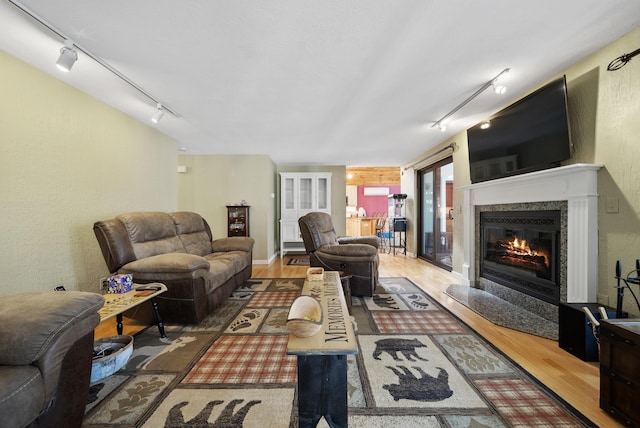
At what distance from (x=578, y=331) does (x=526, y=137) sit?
1747mm

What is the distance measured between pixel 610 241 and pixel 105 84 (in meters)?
4.52

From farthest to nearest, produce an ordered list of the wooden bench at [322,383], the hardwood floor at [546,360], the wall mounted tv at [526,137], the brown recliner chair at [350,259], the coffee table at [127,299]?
the brown recliner chair at [350,259], the wall mounted tv at [526,137], the coffee table at [127,299], the hardwood floor at [546,360], the wooden bench at [322,383]

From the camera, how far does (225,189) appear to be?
5309 millimetres

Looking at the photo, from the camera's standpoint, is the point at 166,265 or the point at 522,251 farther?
the point at 522,251

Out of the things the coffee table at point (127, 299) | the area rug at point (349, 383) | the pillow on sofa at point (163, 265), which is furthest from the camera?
the pillow on sofa at point (163, 265)

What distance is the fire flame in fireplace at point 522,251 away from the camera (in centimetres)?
259

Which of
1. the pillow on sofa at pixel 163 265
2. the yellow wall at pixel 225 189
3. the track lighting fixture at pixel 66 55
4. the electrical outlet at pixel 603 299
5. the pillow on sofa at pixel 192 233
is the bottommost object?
the electrical outlet at pixel 603 299

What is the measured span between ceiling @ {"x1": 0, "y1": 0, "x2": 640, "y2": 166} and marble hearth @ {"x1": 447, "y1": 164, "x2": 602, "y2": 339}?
37.0 inches

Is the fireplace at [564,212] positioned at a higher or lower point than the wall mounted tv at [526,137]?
lower

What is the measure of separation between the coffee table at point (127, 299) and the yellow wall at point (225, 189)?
3.10 metres

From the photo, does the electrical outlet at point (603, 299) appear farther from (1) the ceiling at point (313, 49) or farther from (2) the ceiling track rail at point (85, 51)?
(2) the ceiling track rail at point (85, 51)

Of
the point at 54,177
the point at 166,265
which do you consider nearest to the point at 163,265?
the point at 166,265

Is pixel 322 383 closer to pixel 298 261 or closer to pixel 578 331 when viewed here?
pixel 578 331

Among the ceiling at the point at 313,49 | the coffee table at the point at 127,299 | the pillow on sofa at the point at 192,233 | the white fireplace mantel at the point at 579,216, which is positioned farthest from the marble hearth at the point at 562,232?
Answer: the pillow on sofa at the point at 192,233
